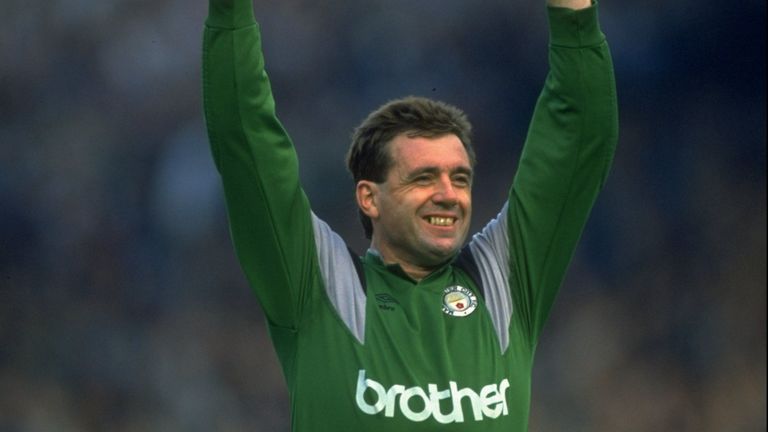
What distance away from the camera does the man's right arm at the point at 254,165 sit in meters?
2.55

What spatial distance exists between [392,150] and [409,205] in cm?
14

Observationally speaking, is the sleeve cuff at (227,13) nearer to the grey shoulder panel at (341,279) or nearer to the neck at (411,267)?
the grey shoulder panel at (341,279)

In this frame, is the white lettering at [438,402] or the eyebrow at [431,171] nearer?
the white lettering at [438,402]

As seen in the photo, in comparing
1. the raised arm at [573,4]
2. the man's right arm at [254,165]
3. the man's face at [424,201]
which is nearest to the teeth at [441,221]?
the man's face at [424,201]

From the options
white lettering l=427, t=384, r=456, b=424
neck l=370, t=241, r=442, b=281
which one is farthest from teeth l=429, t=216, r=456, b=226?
white lettering l=427, t=384, r=456, b=424

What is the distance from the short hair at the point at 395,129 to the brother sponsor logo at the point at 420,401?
19.9 inches

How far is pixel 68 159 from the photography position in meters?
4.99

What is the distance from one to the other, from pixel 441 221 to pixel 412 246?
0.08 meters

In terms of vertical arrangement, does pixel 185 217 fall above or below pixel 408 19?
below

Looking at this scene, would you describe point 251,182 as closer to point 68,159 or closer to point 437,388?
point 437,388

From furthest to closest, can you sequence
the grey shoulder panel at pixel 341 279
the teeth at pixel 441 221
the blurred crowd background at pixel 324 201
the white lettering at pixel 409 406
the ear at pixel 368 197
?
the blurred crowd background at pixel 324 201 < the ear at pixel 368 197 < the teeth at pixel 441 221 < the grey shoulder panel at pixel 341 279 < the white lettering at pixel 409 406

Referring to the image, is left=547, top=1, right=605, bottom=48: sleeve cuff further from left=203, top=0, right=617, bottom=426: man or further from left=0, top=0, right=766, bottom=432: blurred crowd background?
left=0, top=0, right=766, bottom=432: blurred crowd background

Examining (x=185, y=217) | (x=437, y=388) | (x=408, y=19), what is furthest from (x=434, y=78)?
(x=437, y=388)

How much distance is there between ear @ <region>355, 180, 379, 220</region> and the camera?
9.42ft
